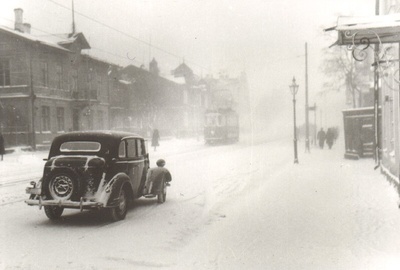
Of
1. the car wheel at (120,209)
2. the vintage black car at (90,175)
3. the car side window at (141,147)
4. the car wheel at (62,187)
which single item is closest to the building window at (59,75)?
the car side window at (141,147)

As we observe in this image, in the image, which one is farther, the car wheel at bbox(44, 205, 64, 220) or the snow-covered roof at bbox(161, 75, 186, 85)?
the snow-covered roof at bbox(161, 75, 186, 85)

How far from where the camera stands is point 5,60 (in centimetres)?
2008

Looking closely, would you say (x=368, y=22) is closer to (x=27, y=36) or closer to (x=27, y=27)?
(x=27, y=27)

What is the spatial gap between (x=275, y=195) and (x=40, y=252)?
579cm

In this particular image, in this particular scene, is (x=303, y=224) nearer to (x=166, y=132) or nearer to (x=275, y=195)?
(x=275, y=195)

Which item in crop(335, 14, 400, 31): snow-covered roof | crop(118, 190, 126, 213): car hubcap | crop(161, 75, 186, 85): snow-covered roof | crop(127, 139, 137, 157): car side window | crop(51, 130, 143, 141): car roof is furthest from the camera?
crop(161, 75, 186, 85): snow-covered roof

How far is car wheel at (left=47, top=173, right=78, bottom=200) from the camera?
709 centimetres

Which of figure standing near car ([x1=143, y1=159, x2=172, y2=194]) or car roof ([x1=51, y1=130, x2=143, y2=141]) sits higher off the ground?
car roof ([x1=51, y1=130, x2=143, y2=141])

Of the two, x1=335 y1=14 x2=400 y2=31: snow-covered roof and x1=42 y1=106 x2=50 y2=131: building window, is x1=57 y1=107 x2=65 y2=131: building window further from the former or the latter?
x1=335 y1=14 x2=400 y2=31: snow-covered roof

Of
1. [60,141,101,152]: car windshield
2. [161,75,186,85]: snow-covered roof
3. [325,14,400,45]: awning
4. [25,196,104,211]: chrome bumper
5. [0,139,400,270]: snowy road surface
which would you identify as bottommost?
[0,139,400,270]: snowy road surface

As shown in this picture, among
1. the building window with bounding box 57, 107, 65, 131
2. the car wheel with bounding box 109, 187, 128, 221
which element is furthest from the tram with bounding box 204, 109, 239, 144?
Answer: the car wheel with bounding box 109, 187, 128, 221

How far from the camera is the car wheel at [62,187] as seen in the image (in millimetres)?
7094

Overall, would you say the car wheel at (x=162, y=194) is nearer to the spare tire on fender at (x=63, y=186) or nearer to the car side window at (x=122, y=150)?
the car side window at (x=122, y=150)

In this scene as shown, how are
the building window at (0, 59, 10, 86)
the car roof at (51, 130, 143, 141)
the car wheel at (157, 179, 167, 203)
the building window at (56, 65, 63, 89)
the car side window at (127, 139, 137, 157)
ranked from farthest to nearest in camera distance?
the building window at (0, 59, 10, 86) → the building window at (56, 65, 63, 89) → the car wheel at (157, 179, 167, 203) → the car side window at (127, 139, 137, 157) → the car roof at (51, 130, 143, 141)
